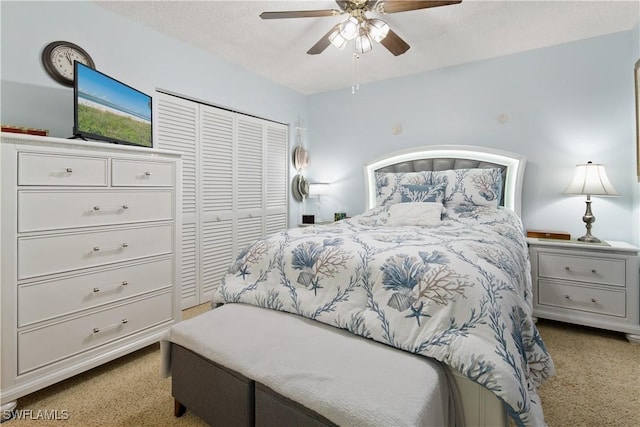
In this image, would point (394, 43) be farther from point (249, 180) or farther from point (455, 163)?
point (249, 180)

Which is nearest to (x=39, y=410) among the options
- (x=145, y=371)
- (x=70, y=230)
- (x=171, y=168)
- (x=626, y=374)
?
(x=145, y=371)

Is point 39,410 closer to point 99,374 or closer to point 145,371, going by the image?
point 99,374

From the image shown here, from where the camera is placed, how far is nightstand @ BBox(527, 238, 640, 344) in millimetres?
2283

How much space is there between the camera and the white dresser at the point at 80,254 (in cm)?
152

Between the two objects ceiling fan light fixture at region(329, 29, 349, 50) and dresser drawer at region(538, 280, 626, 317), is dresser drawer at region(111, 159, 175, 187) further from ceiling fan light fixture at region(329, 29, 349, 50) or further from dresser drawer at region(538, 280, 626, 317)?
dresser drawer at region(538, 280, 626, 317)

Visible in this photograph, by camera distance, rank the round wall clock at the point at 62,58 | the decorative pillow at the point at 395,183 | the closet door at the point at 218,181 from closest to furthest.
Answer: the round wall clock at the point at 62,58, the closet door at the point at 218,181, the decorative pillow at the point at 395,183

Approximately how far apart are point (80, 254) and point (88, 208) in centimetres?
26

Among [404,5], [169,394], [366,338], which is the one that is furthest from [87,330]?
[404,5]

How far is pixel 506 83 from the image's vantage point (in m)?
3.13

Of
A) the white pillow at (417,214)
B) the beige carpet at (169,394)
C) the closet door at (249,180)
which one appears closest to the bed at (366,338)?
the beige carpet at (169,394)

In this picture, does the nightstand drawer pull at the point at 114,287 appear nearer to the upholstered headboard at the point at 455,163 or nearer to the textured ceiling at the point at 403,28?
the textured ceiling at the point at 403,28

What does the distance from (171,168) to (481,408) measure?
2.24 metres

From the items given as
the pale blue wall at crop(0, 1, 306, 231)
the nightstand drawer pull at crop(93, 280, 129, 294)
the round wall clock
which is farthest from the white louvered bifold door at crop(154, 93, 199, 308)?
the nightstand drawer pull at crop(93, 280, 129, 294)

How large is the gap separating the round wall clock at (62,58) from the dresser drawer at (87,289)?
1.40 m
